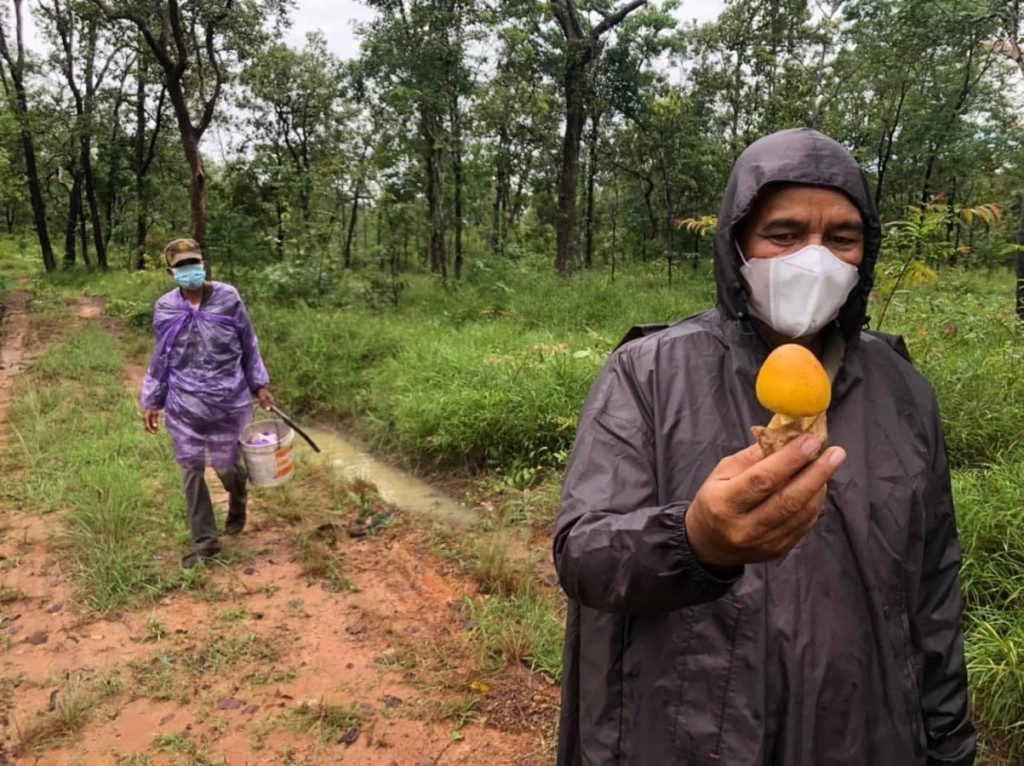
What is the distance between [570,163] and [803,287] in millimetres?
14024

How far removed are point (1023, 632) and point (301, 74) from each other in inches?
861

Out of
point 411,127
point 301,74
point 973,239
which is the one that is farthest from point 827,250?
point 973,239

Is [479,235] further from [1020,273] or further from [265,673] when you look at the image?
[265,673]

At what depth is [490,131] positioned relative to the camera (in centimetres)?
1620

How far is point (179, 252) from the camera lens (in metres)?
4.00

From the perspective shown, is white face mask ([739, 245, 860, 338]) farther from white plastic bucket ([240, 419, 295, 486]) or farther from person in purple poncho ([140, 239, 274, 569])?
white plastic bucket ([240, 419, 295, 486])

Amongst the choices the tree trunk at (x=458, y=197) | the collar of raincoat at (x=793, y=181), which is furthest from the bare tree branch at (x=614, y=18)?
the collar of raincoat at (x=793, y=181)

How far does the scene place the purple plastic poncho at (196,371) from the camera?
408 centimetres

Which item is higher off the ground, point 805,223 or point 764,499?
point 805,223

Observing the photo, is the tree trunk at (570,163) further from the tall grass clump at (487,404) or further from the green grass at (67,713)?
the green grass at (67,713)

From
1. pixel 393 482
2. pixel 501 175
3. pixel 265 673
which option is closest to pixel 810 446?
pixel 265 673

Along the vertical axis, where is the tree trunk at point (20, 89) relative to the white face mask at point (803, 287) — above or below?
above

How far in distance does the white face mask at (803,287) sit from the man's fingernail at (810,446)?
0.48 meters

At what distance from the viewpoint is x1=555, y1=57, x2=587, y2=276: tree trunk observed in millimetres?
14172
